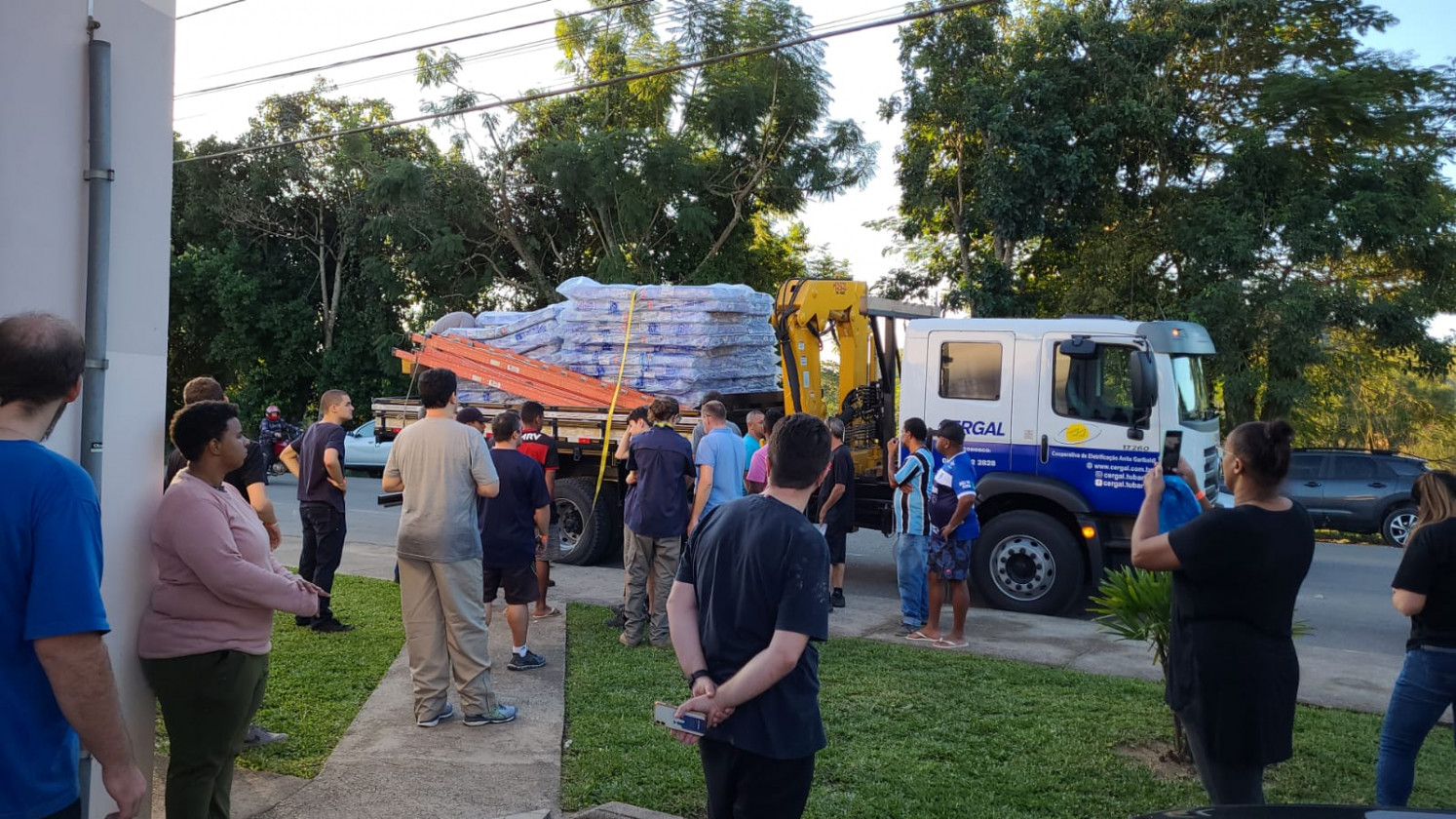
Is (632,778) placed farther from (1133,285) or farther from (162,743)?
(1133,285)

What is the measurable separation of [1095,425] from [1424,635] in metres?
5.27

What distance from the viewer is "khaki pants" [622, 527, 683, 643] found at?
7.97m

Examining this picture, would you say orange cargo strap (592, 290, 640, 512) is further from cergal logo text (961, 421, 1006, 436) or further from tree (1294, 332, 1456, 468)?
tree (1294, 332, 1456, 468)

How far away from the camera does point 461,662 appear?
19.5 feet

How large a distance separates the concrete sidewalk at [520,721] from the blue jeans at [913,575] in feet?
0.91

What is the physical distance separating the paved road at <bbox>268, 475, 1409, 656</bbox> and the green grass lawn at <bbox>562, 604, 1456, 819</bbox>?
2.92 m

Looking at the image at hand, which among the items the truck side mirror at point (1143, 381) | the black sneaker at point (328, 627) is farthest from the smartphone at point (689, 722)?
the truck side mirror at point (1143, 381)

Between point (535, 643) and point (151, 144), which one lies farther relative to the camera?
point (535, 643)

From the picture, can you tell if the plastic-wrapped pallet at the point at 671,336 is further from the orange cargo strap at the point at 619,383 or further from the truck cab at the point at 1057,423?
the truck cab at the point at 1057,423

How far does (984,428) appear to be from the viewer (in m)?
10.0

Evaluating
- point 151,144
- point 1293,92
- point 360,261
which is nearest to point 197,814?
point 151,144

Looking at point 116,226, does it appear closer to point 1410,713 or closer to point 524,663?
point 524,663

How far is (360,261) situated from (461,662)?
80.4ft

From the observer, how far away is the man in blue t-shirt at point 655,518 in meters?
7.91
